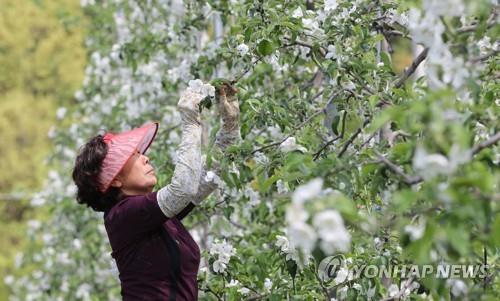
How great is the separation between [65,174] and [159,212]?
4742mm

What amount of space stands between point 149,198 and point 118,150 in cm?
31

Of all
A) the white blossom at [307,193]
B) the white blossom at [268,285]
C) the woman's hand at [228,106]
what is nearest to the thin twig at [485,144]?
the white blossom at [307,193]

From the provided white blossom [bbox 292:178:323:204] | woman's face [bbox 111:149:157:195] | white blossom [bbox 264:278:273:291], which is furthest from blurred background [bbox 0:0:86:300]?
white blossom [bbox 292:178:323:204]

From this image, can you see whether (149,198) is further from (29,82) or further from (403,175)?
(29,82)

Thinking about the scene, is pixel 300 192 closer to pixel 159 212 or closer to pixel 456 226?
pixel 456 226

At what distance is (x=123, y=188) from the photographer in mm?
3322

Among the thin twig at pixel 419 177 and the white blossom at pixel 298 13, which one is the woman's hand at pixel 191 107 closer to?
the white blossom at pixel 298 13

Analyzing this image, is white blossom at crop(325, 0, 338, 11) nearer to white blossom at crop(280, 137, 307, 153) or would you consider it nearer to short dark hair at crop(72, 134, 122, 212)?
white blossom at crop(280, 137, 307, 153)

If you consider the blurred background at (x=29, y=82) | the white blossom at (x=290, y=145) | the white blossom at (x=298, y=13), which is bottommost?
the white blossom at (x=290, y=145)

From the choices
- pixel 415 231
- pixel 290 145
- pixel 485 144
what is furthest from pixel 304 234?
pixel 290 145

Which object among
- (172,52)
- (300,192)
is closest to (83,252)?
(172,52)

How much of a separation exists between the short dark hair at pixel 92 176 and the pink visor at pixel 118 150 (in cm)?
2

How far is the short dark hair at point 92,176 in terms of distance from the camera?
3.28m

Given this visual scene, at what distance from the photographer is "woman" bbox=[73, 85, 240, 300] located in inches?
120
